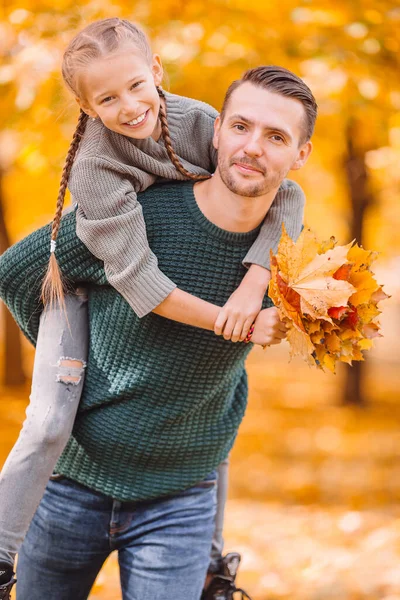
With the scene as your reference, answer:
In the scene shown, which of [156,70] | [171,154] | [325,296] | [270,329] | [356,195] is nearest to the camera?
[325,296]

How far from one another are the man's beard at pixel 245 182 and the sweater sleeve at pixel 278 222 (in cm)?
13

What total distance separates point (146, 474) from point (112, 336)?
45 cm

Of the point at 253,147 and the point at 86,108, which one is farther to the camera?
the point at 86,108

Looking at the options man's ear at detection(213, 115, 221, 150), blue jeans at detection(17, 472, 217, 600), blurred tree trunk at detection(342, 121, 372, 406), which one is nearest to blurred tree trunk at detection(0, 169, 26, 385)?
blurred tree trunk at detection(342, 121, 372, 406)

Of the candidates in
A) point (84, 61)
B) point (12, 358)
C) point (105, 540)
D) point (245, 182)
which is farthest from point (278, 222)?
point (12, 358)

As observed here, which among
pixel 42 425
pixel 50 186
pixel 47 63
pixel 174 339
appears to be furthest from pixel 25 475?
pixel 50 186

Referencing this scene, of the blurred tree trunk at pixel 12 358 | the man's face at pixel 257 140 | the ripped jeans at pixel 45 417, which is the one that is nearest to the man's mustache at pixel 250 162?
the man's face at pixel 257 140

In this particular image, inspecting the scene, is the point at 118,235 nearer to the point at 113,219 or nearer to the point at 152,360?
the point at 113,219

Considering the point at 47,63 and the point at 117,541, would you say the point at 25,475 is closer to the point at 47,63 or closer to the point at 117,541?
the point at 117,541

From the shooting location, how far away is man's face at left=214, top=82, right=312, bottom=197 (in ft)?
6.94

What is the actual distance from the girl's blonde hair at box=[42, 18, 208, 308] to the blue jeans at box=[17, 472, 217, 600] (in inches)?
26.8

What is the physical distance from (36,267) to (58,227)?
0.16 meters

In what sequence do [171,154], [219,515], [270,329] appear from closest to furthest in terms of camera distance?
[270,329] < [171,154] < [219,515]

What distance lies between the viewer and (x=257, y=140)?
6.91 ft
